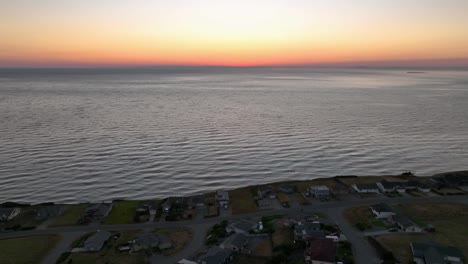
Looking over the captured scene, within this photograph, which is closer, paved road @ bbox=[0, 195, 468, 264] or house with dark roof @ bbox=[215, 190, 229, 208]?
paved road @ bbox=[0, 195, 468, 264]

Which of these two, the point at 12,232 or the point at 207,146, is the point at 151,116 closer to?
the point at 207,146

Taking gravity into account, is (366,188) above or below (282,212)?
above

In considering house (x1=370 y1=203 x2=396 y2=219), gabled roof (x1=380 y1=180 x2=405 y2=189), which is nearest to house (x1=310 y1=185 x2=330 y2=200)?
house (x1=370 y1=203 x2=396 y2=219)

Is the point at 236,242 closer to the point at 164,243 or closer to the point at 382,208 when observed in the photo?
the point at 164,243

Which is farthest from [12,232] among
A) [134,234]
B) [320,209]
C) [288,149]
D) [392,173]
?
[392,173]

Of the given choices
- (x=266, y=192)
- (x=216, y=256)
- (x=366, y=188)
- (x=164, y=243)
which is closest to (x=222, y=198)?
(x=266, y=192)

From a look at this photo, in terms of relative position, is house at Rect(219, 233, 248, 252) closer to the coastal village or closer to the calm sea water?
the coastal village
